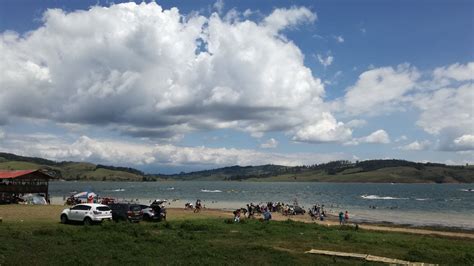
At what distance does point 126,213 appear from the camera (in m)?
37.2

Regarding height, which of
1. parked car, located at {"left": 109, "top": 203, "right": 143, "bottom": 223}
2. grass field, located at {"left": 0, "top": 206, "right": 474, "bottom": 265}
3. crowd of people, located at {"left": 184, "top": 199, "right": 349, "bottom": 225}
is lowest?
crowd of people, located at {"left": 184, "top": 199, "right": 349, "bottom": 225}

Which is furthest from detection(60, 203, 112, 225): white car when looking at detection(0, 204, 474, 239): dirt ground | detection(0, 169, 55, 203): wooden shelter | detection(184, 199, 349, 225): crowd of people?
detection(0, 169, 55, 203): wooden shelter

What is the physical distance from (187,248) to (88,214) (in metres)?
15.1

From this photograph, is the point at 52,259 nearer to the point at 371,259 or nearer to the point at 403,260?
the point at 371,259

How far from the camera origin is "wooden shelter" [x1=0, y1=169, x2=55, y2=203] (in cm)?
6462

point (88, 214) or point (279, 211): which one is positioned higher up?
point (88, 214)

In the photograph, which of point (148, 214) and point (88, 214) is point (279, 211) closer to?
point (148, 214)

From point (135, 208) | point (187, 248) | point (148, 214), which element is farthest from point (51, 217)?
point (187, 248)

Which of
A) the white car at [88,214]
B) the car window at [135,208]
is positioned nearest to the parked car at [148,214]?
the car window at [135,208]

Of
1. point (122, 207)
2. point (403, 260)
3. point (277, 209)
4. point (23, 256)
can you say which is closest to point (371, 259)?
point (403, 260)

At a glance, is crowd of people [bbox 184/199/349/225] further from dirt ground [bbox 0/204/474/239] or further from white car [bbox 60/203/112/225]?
white car [bbox 60/203/112/225]

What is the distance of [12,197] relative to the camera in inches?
2542

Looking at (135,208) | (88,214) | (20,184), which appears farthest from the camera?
(20,184)

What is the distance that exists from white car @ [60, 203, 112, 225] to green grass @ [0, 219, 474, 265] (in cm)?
382
